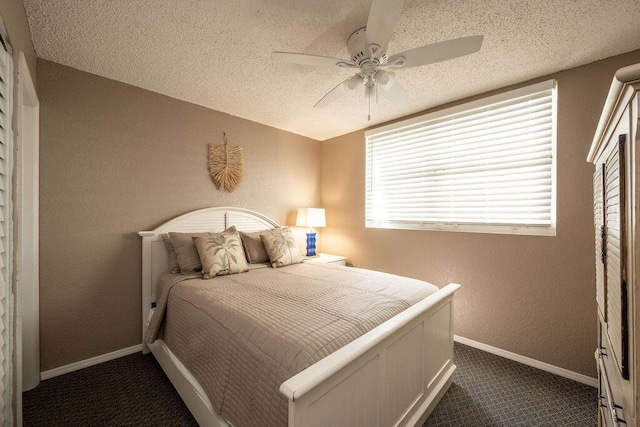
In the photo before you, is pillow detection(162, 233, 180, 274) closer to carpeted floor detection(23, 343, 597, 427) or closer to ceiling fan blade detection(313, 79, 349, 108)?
carpeted floor detection(23, 343, 597, 427)

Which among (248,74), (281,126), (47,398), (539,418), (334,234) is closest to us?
(539,418)

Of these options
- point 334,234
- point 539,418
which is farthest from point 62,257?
point 539,418

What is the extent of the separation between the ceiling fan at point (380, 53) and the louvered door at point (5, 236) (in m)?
1.24

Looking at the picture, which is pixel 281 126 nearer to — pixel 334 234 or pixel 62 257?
pixel 334 234

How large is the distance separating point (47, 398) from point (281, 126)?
10.7ft

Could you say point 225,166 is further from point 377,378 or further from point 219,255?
point 377,378

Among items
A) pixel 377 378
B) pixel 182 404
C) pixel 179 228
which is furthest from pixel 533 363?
pixel 179 228

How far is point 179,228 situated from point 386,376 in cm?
232

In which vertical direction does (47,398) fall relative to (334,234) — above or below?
below

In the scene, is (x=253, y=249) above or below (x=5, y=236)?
below

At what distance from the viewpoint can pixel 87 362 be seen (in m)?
2.21

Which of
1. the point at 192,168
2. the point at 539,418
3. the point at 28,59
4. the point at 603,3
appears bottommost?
the point at 539,418

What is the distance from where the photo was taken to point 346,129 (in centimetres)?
364

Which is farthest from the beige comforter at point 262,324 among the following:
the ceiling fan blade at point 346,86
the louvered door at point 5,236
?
the ceiling fan blade at point 346,86
